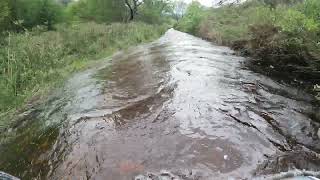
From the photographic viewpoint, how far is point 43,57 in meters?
15.2

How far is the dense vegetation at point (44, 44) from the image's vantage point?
1255 cm

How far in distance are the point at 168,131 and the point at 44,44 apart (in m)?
11.4

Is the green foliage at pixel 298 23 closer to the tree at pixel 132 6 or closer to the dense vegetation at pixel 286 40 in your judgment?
the dense vegetation at pixel 286 40

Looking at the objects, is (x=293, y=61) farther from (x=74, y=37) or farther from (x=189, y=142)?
(x=74, y=37)

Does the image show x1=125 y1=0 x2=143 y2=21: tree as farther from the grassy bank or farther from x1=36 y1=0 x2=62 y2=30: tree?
the grassy bank

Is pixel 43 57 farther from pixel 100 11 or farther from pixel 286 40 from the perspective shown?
pixel 100 11

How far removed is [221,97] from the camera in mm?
9195

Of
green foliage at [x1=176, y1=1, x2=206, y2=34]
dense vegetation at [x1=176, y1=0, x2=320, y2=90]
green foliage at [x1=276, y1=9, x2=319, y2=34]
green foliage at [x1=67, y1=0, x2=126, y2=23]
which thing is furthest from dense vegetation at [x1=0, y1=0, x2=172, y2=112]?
green foliage at [x1=276, y1=9, x2=319, y2=34]

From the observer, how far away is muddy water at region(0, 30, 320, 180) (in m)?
6.00

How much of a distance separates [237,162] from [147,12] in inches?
1875

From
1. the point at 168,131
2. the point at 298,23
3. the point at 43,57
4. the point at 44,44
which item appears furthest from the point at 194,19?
the point at 168,131

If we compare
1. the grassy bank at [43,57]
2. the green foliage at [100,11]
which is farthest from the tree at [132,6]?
the grassy bank at [43,57]

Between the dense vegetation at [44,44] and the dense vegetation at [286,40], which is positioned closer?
the dense vegetation at [286,40]

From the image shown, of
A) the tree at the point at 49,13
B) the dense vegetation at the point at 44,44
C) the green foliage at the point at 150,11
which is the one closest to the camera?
the dense vegetation at the point at 44,44
